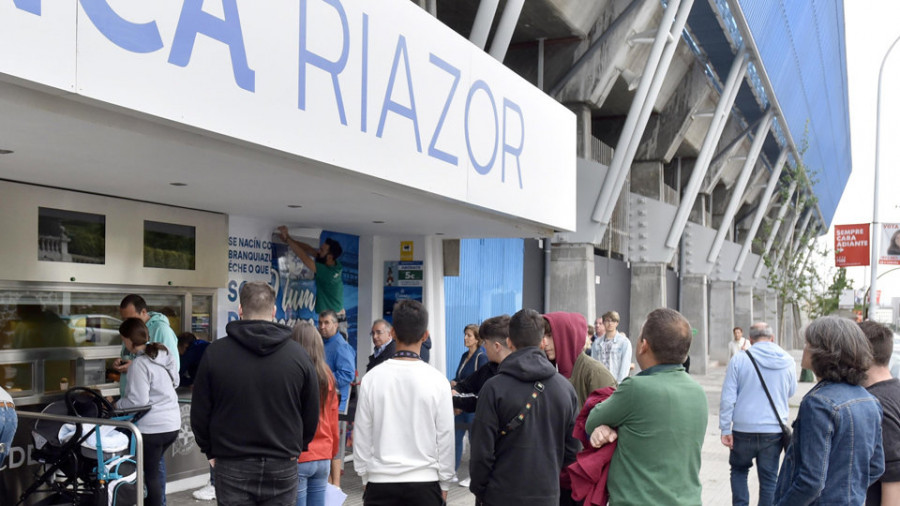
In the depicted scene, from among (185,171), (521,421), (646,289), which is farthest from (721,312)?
(521,421)

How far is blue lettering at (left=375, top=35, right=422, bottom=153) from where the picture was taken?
6.31 meters

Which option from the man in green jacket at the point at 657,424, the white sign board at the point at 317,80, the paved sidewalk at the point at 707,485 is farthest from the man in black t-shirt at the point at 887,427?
the paved sidewalk at the point at 707,485

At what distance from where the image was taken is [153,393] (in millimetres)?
6277

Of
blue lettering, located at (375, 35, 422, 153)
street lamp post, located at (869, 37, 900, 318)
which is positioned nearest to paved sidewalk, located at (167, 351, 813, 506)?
blue lettering, located at (375, 35, 422, 153)

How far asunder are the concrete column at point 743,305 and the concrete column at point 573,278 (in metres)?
25.1

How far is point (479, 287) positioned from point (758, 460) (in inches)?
287

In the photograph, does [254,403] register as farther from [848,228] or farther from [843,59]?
[843,59]

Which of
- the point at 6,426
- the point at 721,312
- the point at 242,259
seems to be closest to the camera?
the point at 6,426

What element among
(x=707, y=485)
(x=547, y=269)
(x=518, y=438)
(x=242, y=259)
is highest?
(x=242, y=259)

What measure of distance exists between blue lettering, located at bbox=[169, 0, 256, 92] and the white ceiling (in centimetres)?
37

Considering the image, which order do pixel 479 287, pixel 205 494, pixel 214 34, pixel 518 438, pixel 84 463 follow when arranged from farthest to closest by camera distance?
pixel 479 287
pixel 205 494
pixel 84 463
pixel 214 34
pixel 518 438

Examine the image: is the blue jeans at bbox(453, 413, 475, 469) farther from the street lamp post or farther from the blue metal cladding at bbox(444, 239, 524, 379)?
the street lamp post

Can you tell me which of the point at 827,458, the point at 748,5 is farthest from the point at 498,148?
the point at 748,5

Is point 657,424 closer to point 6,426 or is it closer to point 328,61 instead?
point 328,61
